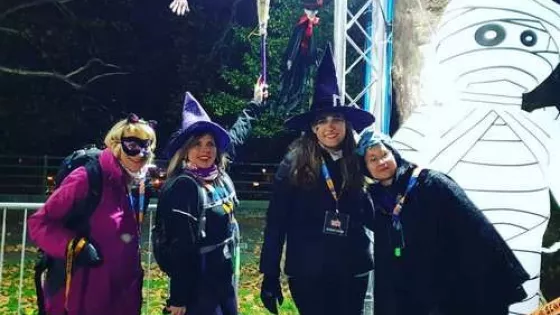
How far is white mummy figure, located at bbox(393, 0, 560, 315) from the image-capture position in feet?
13.0

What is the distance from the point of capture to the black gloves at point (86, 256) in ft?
9.62

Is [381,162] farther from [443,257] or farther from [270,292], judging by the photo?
[270,292]

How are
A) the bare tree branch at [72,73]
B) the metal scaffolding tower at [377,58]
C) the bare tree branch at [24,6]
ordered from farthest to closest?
the bare tree branch at [72,73] → the bare tree branch at [24,6] → the metal scaffolding tower at [377,58]

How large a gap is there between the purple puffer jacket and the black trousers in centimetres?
93

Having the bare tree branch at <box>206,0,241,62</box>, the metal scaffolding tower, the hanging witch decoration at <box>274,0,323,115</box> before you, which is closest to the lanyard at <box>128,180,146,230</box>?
the metal scaffolding tower

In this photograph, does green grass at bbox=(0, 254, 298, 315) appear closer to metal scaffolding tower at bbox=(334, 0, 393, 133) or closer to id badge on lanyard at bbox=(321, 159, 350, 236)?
metal scaffolding tower at bbox=(334, 0, 393, 133)

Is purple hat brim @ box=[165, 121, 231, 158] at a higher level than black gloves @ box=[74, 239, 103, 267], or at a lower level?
higher

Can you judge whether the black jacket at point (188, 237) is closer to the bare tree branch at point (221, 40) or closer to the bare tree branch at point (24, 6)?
the bare tree branch at point (221, 40)

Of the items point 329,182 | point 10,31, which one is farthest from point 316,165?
point 10,31

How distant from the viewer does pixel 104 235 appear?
3092 millimetres

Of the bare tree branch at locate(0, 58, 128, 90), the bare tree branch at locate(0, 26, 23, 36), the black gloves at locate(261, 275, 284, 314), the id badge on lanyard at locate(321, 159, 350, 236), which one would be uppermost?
the bare tree branch at locate(0, 26, 23, 36)


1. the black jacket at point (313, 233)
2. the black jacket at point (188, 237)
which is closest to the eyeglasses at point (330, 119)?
the black jacket at point (313, 233)

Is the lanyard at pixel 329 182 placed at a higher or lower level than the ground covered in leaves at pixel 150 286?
higher

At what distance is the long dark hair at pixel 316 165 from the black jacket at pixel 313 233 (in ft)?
0.12
